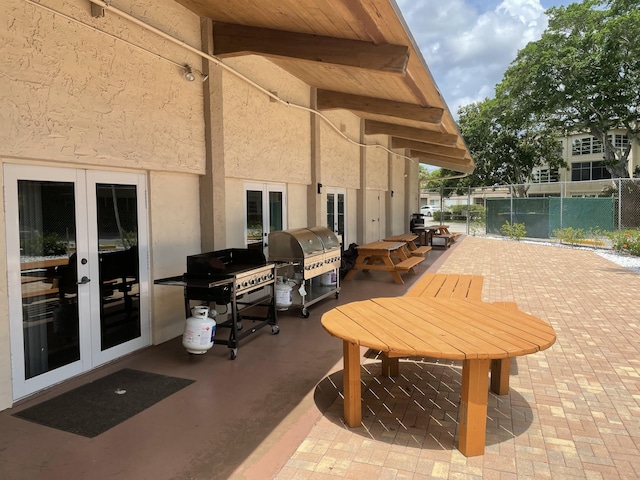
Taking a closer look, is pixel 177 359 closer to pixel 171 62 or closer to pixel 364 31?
pixel 171 62

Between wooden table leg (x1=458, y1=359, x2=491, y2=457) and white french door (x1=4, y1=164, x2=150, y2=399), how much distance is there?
3.24 m

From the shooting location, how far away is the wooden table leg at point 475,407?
103 inches

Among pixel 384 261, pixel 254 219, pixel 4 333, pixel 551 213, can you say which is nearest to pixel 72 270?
pixel 4 333

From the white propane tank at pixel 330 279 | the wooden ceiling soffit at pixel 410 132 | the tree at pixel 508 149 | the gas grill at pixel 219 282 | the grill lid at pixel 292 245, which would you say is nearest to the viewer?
the gas grill at pixel 219 282

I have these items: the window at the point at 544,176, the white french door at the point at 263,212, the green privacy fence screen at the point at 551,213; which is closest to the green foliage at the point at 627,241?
the green privacy fence screen at the point at 551,213

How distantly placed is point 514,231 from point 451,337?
52.0 ft

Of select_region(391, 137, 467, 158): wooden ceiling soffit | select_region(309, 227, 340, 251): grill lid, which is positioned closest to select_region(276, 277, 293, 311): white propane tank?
select_region(309, 227, 340, 251): grill lid

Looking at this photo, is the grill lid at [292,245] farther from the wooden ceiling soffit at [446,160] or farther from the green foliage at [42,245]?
the wooden ceiling soffit at [446,160]

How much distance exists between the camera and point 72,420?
3.12 meters

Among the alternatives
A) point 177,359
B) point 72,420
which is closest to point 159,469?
point 72,420

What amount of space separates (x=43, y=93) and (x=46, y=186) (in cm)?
73

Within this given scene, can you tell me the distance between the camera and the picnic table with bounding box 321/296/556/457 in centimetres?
263

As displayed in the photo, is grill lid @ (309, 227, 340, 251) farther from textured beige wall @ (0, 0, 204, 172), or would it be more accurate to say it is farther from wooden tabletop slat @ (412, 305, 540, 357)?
wooden tabletop slat @ (412, 305, 540, 357)

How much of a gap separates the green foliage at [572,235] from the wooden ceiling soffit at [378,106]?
32.1ft
